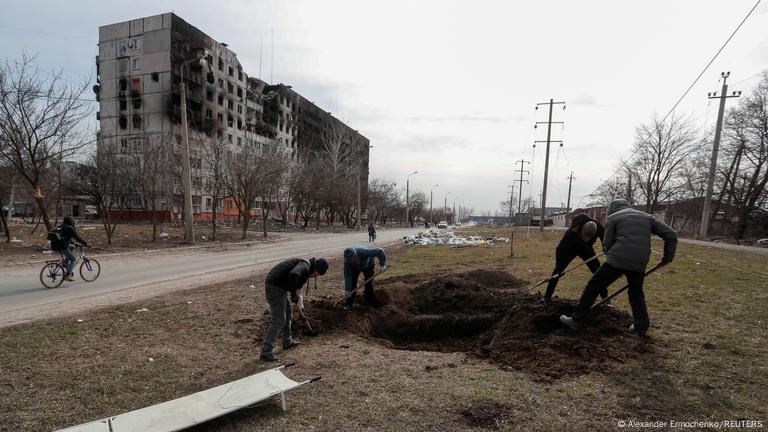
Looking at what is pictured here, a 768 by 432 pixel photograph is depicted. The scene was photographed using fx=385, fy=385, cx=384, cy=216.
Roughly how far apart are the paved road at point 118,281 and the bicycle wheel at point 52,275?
147 millimetres

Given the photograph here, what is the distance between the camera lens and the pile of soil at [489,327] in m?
4.28

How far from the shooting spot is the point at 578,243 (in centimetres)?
661

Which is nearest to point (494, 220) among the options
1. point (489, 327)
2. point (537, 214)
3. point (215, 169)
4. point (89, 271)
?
point (537, 214)

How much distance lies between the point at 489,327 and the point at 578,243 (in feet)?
6.92

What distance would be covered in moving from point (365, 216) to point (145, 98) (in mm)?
35384

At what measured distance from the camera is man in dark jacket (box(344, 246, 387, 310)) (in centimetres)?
668

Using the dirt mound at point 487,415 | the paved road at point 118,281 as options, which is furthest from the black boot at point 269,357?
the paved road at point 118,281

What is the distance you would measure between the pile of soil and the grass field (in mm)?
276

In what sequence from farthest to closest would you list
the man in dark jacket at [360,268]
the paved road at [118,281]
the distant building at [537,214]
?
the distant building at [537,214]
the paved road at [118,281]
the man in dark jacket at [360,268]

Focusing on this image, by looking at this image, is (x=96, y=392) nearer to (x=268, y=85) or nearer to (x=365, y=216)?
(x=365, y=216)

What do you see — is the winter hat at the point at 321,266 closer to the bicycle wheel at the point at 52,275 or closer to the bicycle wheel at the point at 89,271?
the bicycle wheel at the point at 52,275

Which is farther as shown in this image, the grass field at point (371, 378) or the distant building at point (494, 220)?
the distant building at point (494, 220)

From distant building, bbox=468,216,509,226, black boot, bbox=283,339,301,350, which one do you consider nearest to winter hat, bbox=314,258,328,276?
black boot, bbox=283,339,301,350

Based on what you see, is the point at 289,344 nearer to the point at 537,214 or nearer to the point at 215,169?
the point at 215,169
